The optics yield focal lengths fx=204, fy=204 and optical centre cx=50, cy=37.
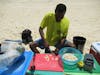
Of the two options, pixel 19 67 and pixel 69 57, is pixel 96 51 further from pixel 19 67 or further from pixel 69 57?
pixel 19 67

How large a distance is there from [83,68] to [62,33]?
4.14 feet

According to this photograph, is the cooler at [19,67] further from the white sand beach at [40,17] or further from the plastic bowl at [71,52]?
the white sand beach at [40,17]

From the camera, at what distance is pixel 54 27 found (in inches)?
144

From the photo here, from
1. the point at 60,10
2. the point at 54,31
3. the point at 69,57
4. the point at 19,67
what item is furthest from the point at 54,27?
the point at 19,67

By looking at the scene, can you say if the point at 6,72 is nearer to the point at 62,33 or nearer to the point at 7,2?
the point at 62,33

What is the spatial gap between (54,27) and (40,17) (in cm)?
307

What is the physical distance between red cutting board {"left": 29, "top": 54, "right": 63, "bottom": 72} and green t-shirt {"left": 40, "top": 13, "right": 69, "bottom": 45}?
97 centimetres

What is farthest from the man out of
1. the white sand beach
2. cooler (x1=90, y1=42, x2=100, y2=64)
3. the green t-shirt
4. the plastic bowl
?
the white sand beach

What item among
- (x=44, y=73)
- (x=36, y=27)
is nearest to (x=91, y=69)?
(x=44, y=73)

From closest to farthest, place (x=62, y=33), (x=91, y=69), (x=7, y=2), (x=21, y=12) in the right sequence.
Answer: (x=91, y=69) < (x=62, y=33) < (x=21, y=12) < (x=7, y=2)

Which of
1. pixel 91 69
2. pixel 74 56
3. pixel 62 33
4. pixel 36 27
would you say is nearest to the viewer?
pixel 91 69

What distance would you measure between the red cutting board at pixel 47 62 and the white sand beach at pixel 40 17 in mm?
1893

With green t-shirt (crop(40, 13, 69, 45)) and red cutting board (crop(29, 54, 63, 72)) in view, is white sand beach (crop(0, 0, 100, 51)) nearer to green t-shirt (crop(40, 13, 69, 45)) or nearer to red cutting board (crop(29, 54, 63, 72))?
green t-shirt (crop(40, 13, 69, 45))

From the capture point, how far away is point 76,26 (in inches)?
235
